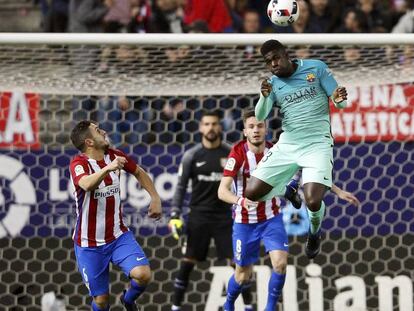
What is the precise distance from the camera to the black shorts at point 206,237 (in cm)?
1058

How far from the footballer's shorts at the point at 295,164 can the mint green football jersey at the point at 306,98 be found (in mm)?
73

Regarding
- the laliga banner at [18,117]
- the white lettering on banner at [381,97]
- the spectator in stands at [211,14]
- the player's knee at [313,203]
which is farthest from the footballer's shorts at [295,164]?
the spectator in stands at [211,14]

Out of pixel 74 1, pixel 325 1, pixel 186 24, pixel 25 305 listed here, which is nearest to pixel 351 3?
pixel 325 1

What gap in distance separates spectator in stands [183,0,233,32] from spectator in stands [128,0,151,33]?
497 mm

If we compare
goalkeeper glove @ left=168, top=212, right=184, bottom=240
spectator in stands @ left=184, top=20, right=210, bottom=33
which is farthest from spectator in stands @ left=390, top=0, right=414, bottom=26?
goalkeeper glove @ left=168, top=212, right=184, bottom=240

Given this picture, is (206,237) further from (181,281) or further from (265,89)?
(265,89)

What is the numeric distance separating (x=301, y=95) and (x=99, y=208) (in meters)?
1.73

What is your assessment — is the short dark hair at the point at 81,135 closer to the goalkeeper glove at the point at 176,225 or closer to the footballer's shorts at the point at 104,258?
the footballer's shorts at the point at 104,258

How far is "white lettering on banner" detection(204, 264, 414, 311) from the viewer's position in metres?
10.9

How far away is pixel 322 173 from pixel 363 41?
1640mm

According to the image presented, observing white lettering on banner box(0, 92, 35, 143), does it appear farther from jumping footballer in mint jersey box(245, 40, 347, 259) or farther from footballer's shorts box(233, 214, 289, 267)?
jumping footballer in mint jersey box(245, 40, 347, 259)

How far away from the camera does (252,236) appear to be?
9.65 m

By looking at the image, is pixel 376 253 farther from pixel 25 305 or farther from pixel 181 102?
pixel 25 305

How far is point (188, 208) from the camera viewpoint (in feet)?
36.2
